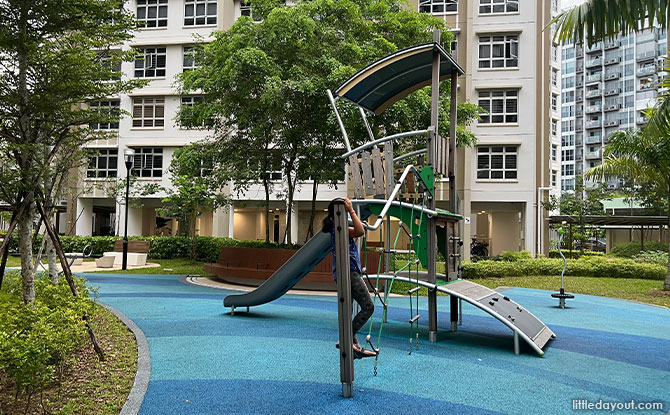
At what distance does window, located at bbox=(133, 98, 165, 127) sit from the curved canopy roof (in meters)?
24.3

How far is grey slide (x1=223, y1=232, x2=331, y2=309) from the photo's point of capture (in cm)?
777

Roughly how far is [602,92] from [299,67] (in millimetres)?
74655

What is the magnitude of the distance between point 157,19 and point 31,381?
103 ft

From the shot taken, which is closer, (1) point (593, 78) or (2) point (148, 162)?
(2) point (148, 162)

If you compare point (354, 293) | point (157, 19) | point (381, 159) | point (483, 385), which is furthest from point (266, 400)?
point (157, 19)

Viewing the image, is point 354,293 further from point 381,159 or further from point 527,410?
point 381,159

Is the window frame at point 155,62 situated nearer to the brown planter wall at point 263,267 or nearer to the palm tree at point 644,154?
the brown planter wall at point 263,267

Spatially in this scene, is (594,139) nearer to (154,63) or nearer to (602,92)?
(602,92)

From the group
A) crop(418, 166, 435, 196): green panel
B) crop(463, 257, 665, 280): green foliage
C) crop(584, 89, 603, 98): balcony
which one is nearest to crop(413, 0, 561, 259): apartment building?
crop(463, 257, 665, 280): green foliage

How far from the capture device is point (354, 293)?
5.95 m

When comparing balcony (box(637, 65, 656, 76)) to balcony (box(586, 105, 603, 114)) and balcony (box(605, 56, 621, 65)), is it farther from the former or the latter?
balcony (box(586, 105, 603, 114))

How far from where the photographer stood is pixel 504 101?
92.9 ft

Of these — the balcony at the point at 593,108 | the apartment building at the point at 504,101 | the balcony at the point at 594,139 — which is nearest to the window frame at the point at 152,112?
the apartment building at the point at 504,101

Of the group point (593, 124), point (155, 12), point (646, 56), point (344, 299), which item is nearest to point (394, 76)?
point (344, 299)
